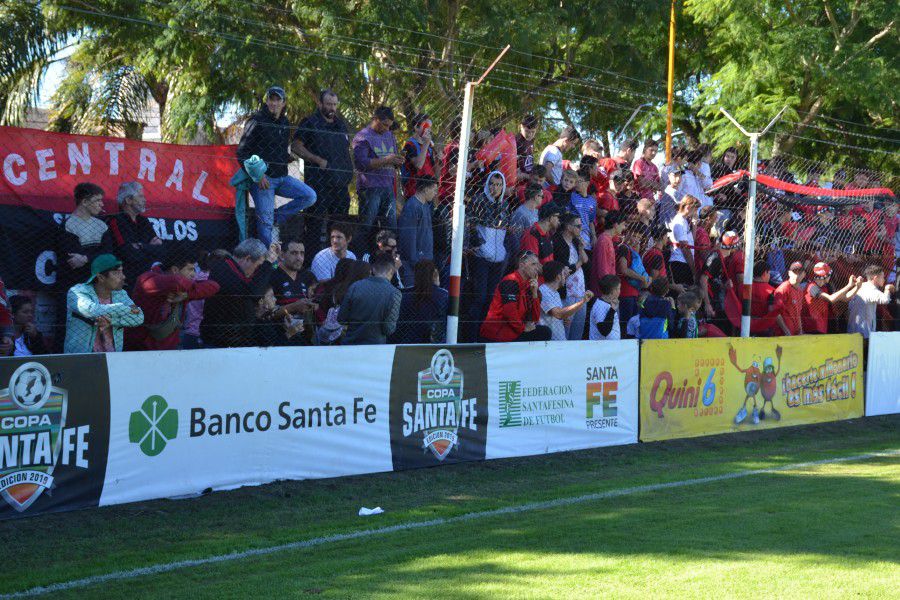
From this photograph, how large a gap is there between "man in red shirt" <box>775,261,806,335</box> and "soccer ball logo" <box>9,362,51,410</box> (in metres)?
11.3

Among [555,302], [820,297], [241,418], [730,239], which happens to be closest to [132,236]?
[241,418]

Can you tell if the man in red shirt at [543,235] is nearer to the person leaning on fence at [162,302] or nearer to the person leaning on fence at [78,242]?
the person leaning on fence at [162,302]

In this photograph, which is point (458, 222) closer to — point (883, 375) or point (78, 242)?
point (78, 242)

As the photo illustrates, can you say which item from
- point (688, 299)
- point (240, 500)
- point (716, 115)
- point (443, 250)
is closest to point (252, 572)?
point (240, 500)

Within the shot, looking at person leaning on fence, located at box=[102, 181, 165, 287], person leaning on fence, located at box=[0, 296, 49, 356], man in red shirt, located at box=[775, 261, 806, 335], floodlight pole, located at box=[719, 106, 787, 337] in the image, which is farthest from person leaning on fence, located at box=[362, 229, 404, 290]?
man in red shirt, located at box=[775, 261, 806, 335]

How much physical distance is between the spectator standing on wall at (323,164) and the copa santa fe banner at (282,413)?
184 cm

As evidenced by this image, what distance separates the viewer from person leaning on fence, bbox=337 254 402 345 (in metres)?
10.4

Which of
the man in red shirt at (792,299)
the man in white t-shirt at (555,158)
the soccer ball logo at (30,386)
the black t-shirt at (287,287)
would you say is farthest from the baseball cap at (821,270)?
the soccer ball logo at (30,386)

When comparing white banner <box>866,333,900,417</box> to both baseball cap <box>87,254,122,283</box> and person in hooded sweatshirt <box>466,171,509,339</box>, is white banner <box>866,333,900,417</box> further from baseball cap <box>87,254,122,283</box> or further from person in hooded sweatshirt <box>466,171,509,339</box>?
baseball cap <box>87,254,122,283</box>

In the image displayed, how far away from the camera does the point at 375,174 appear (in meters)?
11.6

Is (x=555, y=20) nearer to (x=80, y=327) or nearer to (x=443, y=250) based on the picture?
(x=443, y=250)

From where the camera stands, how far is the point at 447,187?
466 inches

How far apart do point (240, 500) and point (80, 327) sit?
1908 millimetres

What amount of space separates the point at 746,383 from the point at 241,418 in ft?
25.7
